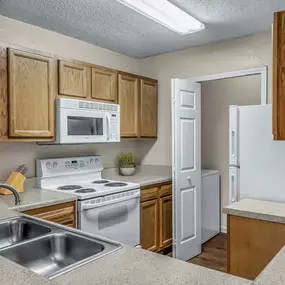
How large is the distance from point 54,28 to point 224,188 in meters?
2.91

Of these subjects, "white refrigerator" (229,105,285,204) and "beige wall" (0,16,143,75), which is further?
"beige wall" (0,16,143,75)

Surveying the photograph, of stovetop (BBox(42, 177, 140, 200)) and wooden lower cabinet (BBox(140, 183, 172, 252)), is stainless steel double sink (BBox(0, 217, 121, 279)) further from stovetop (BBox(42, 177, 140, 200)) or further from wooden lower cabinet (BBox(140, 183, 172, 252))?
wooden lower cabinet (BBox(140, 183, 172, 252))

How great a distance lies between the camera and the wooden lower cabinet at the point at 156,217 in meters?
2.96

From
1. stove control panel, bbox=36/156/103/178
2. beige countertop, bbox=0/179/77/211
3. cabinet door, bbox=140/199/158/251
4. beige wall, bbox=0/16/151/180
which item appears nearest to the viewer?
beige countertop, bbox=0/179/77/211

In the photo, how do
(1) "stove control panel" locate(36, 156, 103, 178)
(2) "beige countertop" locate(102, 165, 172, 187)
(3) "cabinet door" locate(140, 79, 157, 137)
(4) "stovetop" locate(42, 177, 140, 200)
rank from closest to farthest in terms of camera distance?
(4) "stovetop" locate(42, 177, 140, 200) → (1) "stove control panel" locate(36, 156, 103, 178) → (2) "beige countertop" locate(102, 165, 172, 187) → (3) "cabinet door" locate(140, 79, 157, 137)

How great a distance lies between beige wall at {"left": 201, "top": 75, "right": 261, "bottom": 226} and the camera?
405 cm

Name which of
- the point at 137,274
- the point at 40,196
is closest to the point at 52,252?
the point at 137,274

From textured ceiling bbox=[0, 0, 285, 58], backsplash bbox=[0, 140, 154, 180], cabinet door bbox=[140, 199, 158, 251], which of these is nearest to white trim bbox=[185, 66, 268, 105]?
→ textured ceiling bbox=[0, 0, 285, 58]

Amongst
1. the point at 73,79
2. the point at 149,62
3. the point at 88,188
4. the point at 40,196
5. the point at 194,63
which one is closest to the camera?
the point at 40,196

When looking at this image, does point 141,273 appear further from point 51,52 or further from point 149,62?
point 149,62

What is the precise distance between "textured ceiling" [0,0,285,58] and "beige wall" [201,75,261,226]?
102 cm

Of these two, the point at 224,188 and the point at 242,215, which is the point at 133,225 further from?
the point at 224,188

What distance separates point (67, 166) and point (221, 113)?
7.70 ft

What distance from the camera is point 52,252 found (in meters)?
1.29
